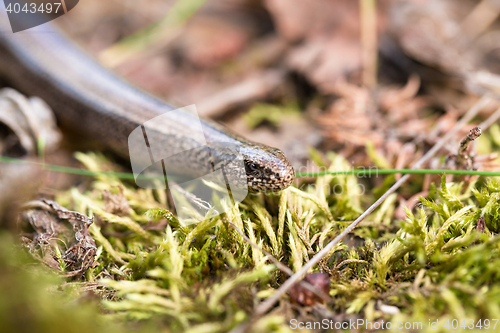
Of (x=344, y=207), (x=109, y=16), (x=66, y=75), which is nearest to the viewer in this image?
(x=344, y=207)

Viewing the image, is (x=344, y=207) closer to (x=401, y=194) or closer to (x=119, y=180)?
(x=401, y=194)

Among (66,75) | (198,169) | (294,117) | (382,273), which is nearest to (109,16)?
(66,75)

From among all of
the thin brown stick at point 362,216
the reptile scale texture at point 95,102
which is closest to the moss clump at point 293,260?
the thin brown stick at point 362,216

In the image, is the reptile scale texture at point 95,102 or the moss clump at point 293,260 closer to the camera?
the moss clump at point 293,260

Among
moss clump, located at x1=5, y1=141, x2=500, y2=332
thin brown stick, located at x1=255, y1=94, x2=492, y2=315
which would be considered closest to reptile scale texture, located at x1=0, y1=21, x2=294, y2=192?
moss clump, located at x1=5, y1=141, x2=500, y2=332

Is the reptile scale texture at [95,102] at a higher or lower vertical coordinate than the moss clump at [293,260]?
higher

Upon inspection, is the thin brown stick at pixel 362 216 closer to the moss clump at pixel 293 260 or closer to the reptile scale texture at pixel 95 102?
the moss clump at pixel 293 260

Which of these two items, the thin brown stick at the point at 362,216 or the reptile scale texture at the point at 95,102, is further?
the reptile scale texture at the point at 95,102
